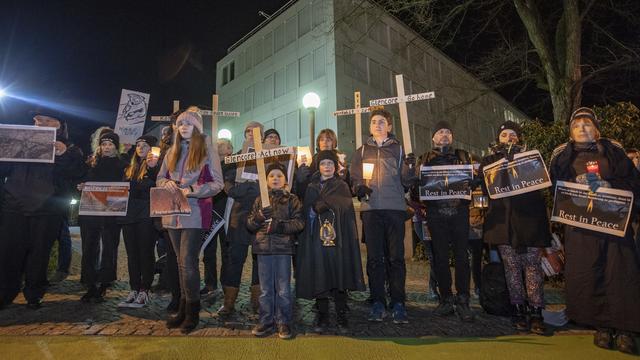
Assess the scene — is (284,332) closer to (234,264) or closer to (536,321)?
(234,264)

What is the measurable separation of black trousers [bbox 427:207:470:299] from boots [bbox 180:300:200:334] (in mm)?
2612

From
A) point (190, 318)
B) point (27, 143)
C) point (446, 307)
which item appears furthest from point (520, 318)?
point (27, 143)

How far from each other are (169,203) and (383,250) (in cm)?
233

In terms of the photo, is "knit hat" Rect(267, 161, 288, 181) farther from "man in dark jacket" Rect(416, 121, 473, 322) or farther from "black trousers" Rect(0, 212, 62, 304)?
"black trousers" Rect(0, 212, 62, 304)

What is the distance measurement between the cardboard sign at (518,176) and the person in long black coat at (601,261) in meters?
0.22

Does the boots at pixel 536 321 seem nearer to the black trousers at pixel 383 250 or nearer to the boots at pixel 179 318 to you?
the black trousers at pixel 383 250

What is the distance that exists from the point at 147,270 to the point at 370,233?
2.73 m

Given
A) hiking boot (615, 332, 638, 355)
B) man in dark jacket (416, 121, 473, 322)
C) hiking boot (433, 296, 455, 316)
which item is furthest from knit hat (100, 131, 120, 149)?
hiking boot (615, 332, 638, 355)

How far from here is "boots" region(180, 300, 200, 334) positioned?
12.5ft

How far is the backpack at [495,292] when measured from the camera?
177 inches

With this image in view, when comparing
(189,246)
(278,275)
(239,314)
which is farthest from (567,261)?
(189,246)

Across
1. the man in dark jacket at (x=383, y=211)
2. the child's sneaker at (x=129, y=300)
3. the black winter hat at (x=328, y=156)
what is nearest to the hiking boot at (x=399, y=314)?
the man in dark jacket at (x=383, y=211)

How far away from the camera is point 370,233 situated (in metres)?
4.45

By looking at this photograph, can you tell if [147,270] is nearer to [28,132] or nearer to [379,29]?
[28,132]
